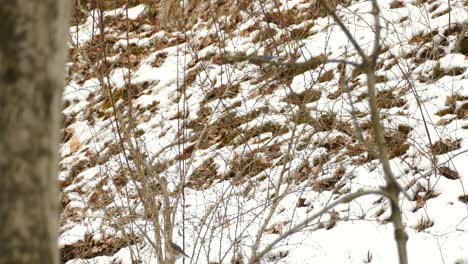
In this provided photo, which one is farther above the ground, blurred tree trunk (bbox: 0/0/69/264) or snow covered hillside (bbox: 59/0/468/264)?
snow covered hillside (bbox: 59/0/468/264)

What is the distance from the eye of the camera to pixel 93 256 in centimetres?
495

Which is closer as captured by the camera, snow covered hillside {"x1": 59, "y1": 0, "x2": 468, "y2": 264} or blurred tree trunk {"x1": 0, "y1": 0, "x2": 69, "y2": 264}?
blurred tree trunk {"x1": 0, "y1": 0, "x2": 69, "y2": 264}

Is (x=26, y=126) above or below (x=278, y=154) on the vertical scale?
below

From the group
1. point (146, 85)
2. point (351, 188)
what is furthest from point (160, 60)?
point (351, 188)

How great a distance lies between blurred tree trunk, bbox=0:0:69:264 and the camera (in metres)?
0.73

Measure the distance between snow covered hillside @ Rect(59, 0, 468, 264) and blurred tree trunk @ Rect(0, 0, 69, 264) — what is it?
2.37m

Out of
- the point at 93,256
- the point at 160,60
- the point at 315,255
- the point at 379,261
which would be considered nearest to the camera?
the point at 379,261

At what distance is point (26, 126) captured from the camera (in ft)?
2.41

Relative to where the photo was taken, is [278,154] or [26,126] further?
[278,154]

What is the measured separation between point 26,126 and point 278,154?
166 inches

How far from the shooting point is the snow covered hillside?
3.74 metres

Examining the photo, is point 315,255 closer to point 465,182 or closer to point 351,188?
point 351,188

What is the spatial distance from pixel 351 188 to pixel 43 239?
12.8ft

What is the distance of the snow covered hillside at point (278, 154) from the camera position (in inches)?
Result: 147
